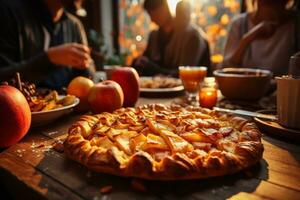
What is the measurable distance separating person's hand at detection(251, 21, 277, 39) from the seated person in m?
0.98

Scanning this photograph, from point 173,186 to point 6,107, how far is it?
1.70 ft

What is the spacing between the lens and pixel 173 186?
1.95ft

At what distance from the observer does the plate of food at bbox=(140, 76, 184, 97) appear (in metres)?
1.58

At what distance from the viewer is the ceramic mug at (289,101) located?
2.85 ft

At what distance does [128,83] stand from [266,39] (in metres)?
1.46

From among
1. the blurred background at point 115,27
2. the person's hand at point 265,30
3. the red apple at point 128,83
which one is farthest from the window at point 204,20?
the red apple at point 128,83

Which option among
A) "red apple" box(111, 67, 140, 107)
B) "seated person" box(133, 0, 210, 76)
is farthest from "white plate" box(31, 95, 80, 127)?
"seated person" box(133, 0, 210, 76)

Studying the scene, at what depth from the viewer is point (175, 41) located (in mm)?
2908

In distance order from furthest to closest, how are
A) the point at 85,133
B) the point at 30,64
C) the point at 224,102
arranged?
1. the point at 30,64
2. the point at 224,102
3. the point at 85,133

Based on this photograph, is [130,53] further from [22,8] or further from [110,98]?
[110,98]

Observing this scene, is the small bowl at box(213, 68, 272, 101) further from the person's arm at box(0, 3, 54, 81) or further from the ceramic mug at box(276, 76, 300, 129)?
the person's arm at box(0, 3, 54, 81)

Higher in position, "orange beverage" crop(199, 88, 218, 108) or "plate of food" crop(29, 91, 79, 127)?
"plate of food" crop(29, 91, 79, 127)

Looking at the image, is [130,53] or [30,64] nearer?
[30,64]

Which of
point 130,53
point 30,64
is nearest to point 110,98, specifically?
point 30,64
